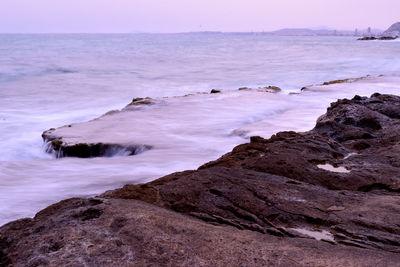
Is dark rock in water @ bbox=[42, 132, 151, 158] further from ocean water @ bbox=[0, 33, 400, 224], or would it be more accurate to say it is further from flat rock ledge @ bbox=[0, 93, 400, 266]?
flat rock ledge @ bbox=[0, 93, 400, 266]

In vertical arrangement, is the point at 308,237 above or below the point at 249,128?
above

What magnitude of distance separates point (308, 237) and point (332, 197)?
2.18 ft

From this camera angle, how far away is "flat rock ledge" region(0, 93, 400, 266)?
2.04 meters

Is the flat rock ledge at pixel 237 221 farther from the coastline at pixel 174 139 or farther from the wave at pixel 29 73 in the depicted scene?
the wave at pixel 29 73

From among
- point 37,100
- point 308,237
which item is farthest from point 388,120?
point 37,100

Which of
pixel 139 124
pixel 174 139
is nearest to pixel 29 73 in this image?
pixel 139 124

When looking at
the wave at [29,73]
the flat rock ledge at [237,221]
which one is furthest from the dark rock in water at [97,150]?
the wave at [29,73]

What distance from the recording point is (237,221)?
2.59m

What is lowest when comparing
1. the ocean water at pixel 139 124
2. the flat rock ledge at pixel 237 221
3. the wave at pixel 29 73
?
the ocean water at pixel 139 124

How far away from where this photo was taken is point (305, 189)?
310 centimetres

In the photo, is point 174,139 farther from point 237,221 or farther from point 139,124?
point 237,221

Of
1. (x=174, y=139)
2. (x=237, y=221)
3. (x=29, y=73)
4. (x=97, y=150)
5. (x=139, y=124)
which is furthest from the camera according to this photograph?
(x=29, y=73)

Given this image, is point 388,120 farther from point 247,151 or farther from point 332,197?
point 332,197

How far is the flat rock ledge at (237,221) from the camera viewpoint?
80.1 inches
